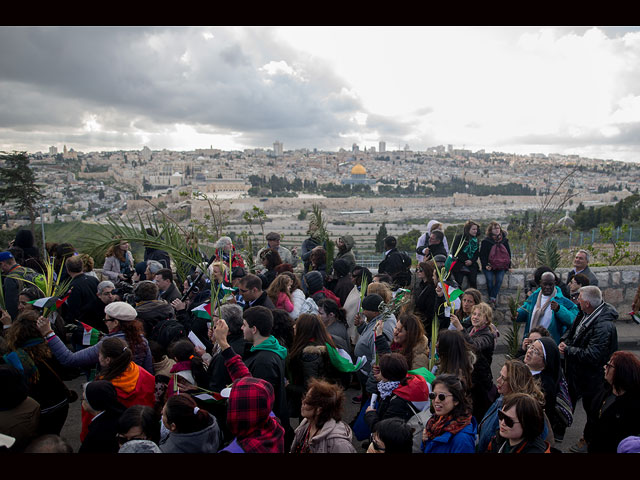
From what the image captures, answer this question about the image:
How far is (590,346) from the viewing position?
333cm

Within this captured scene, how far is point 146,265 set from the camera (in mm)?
4879

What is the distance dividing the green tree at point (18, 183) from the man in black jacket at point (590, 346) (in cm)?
868

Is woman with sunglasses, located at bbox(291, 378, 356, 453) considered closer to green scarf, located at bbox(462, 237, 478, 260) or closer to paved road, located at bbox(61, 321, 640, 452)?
paved road, located at bbox(61, 321, 640, 452)

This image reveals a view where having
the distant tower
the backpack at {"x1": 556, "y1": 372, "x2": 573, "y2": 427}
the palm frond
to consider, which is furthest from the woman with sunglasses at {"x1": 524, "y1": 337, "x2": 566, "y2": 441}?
the distant tower

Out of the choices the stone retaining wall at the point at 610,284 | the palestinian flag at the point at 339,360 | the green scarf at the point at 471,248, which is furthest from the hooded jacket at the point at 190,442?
the stone retaining wall at the point at 610,284

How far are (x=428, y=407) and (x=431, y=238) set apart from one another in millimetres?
3386

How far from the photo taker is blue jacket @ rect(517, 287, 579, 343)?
156 inches

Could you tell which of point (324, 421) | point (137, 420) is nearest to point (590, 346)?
point (324, 421)

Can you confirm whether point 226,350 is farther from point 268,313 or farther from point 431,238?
point 431,238

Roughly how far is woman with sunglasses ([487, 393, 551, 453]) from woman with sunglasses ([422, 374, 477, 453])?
6.5 inches

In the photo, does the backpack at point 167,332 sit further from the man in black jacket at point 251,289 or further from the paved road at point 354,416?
the paved road at point 354,416

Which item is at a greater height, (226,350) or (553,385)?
(226,350)

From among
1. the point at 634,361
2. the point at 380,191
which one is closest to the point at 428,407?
the point at 634,361

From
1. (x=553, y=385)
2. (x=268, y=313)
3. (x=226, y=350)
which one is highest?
(x=268, y=313)
